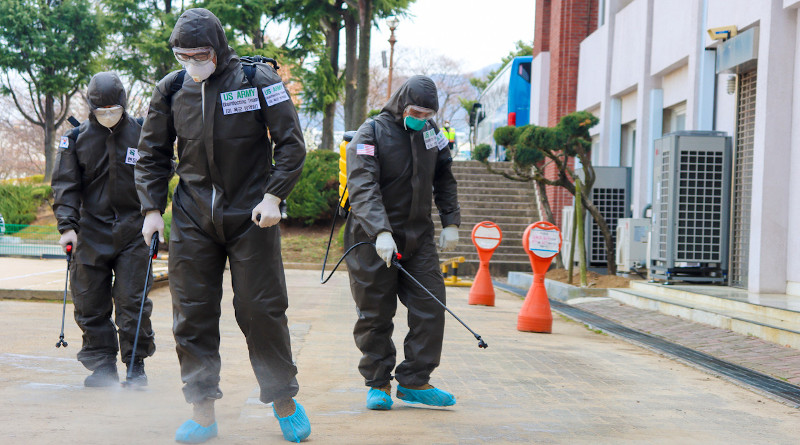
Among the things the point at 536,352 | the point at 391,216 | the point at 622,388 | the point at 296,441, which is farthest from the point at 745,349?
the point at 296,441

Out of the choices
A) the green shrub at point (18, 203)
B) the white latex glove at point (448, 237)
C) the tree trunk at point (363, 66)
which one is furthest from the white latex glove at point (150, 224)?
the green shrub at point (18, 203)

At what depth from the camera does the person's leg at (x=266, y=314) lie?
445 centimetres

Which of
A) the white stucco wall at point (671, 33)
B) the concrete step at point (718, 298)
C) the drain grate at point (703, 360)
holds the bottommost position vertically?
the drain grate at point (703, 360)

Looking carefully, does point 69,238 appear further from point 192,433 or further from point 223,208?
point 192,433

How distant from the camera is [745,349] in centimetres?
848

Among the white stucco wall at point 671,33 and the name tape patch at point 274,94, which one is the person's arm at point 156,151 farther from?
the white stucco wall at point 671,33

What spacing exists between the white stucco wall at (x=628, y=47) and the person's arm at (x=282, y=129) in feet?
49.3

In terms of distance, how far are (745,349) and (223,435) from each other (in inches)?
223

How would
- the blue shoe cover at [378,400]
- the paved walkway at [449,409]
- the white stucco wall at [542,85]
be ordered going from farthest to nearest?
the white stucco wall at [542,85]
the blue shoe cover at [378,400]
the paved walkway at [449,409]

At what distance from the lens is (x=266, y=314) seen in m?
4.49

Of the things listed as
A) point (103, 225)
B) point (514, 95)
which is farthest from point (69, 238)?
point (514, 95)

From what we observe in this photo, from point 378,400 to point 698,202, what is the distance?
9.08 metres

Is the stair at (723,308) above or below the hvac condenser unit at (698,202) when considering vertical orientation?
below

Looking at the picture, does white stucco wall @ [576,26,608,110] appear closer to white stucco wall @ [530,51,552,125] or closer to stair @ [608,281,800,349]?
white stucco wall @ [530,51,552,125]
